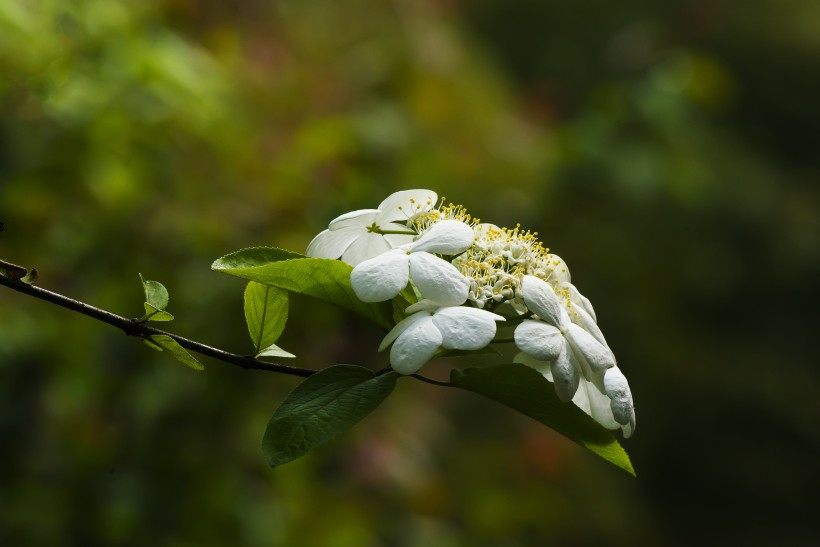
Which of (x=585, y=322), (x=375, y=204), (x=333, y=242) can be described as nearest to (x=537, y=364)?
(x=585, y=322)

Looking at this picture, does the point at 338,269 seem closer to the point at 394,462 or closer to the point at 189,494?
the point at 189,494

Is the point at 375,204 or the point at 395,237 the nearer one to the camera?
the point at 395,237

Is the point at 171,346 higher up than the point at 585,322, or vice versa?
the point at 585,322

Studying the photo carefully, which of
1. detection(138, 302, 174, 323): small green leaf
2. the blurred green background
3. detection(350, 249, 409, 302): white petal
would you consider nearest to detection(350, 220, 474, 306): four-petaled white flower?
detection(350, 249, 409, 302): white petal

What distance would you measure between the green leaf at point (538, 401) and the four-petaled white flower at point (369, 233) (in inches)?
3.9

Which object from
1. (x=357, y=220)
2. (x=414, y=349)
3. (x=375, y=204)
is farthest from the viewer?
(x=375, y=204)

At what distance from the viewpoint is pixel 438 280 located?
44 cm

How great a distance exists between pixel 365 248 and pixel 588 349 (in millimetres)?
147

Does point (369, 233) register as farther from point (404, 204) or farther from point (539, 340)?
point (539, 340)

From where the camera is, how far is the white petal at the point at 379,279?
0.43m

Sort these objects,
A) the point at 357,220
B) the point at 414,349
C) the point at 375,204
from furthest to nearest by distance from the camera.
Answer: the point at 375,204 < the point at 357,220 < the point at 414,349

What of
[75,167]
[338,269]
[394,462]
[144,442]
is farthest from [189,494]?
[338,269]

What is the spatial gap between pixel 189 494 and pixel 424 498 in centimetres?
75

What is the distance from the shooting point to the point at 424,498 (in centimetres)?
203
